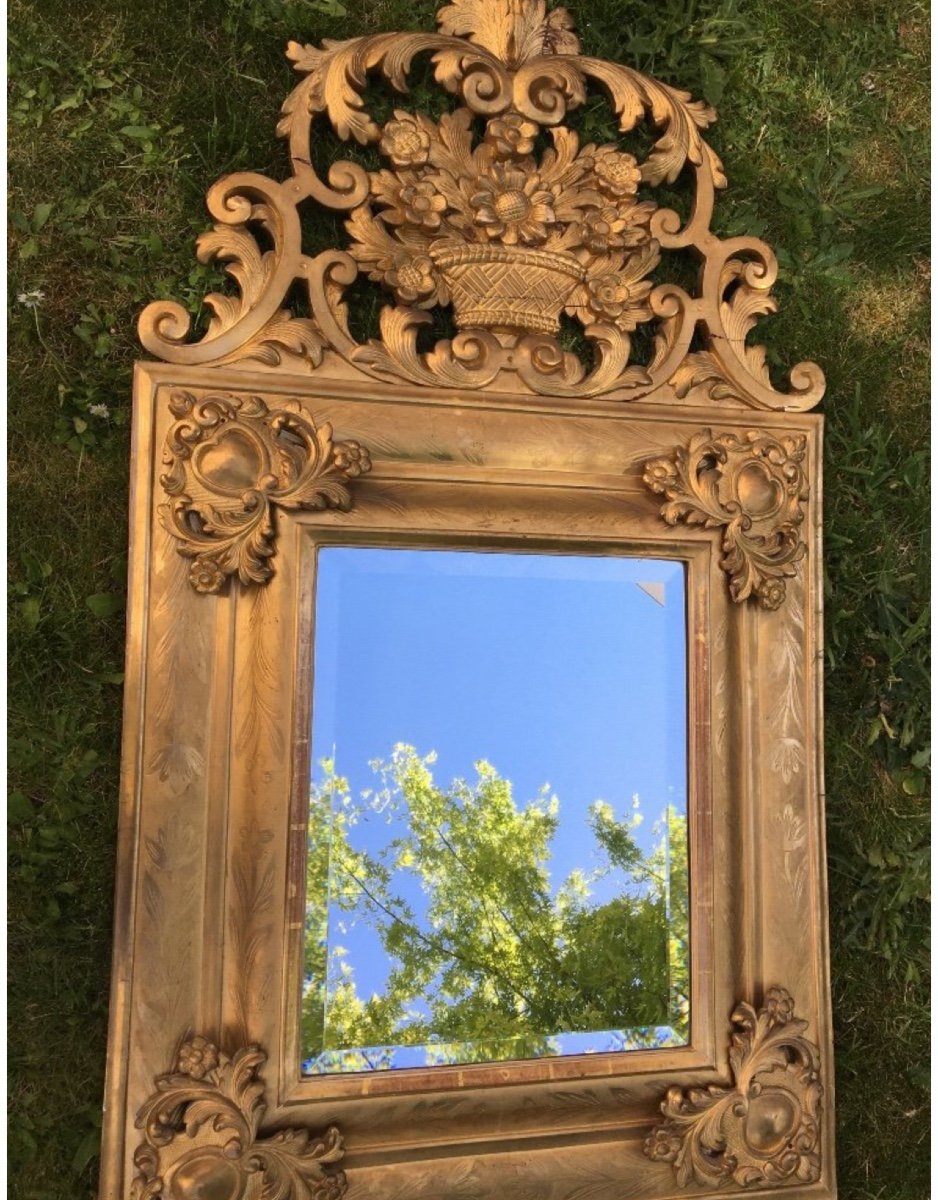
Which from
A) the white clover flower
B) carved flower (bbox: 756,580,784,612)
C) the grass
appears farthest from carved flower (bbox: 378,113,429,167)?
carved flower (bbox: 756,580,784,612)

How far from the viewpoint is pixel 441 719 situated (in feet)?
3.12

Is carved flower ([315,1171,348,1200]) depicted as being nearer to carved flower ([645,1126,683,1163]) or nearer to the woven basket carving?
carved flower ([645,1126,683,1163])

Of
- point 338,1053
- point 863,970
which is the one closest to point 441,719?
point 338,1053

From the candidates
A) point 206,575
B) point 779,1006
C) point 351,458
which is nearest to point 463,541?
point 351,458

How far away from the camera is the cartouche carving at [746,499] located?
0.99 m

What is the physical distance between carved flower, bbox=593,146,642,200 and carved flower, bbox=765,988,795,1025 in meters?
0.86

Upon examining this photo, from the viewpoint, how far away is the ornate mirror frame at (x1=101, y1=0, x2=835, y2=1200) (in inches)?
34.1

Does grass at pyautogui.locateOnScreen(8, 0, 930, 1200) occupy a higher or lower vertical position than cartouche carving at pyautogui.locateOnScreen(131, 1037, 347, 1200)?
higher

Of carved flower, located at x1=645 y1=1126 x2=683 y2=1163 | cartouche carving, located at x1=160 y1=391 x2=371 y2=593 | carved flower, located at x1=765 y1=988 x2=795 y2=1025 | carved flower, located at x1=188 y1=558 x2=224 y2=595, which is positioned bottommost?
carved flower, located at x1=645 y1=1126 x2=683 y2=1163

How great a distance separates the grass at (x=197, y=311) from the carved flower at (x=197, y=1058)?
0.30ft

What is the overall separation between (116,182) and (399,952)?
0.81 metres

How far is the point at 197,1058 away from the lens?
0.85 metres

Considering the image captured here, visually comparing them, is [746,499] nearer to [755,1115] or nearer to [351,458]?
[351,458]

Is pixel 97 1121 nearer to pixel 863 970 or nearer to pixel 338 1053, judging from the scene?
pixel 338 1053
